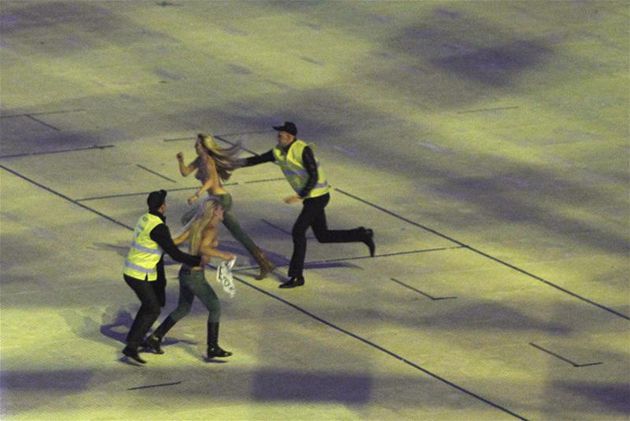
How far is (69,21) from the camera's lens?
3369cm

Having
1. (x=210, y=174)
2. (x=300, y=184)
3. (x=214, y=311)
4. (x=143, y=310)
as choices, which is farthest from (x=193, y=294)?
(x=300, y=184)

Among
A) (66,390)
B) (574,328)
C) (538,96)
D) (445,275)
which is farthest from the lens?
(538,96)

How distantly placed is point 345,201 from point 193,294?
6088mm

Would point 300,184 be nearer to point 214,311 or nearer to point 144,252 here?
point 214,311

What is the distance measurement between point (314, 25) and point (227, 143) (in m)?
6.71

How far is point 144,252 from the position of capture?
62.7 feet

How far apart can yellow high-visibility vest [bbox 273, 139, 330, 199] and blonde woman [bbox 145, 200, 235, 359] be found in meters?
2.45

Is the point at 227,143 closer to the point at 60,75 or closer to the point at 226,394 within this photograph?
the point at 60,75

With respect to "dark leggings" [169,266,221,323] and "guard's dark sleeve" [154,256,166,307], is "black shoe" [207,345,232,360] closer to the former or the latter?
"dark leggings" [169,266,221,323]

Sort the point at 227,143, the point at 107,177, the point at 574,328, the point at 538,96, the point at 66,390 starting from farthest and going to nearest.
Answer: the point at 538,96 → the point at 227,143 → the point at 107,177 → the point at 574,328 → the point at 66,390

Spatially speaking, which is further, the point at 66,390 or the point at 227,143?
the point at 227,143

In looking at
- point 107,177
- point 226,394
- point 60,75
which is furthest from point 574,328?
point 60,75

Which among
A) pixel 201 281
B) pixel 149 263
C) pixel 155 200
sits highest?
pixel 155 200

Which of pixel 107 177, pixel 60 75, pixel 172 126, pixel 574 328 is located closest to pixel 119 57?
pixel 60 75
